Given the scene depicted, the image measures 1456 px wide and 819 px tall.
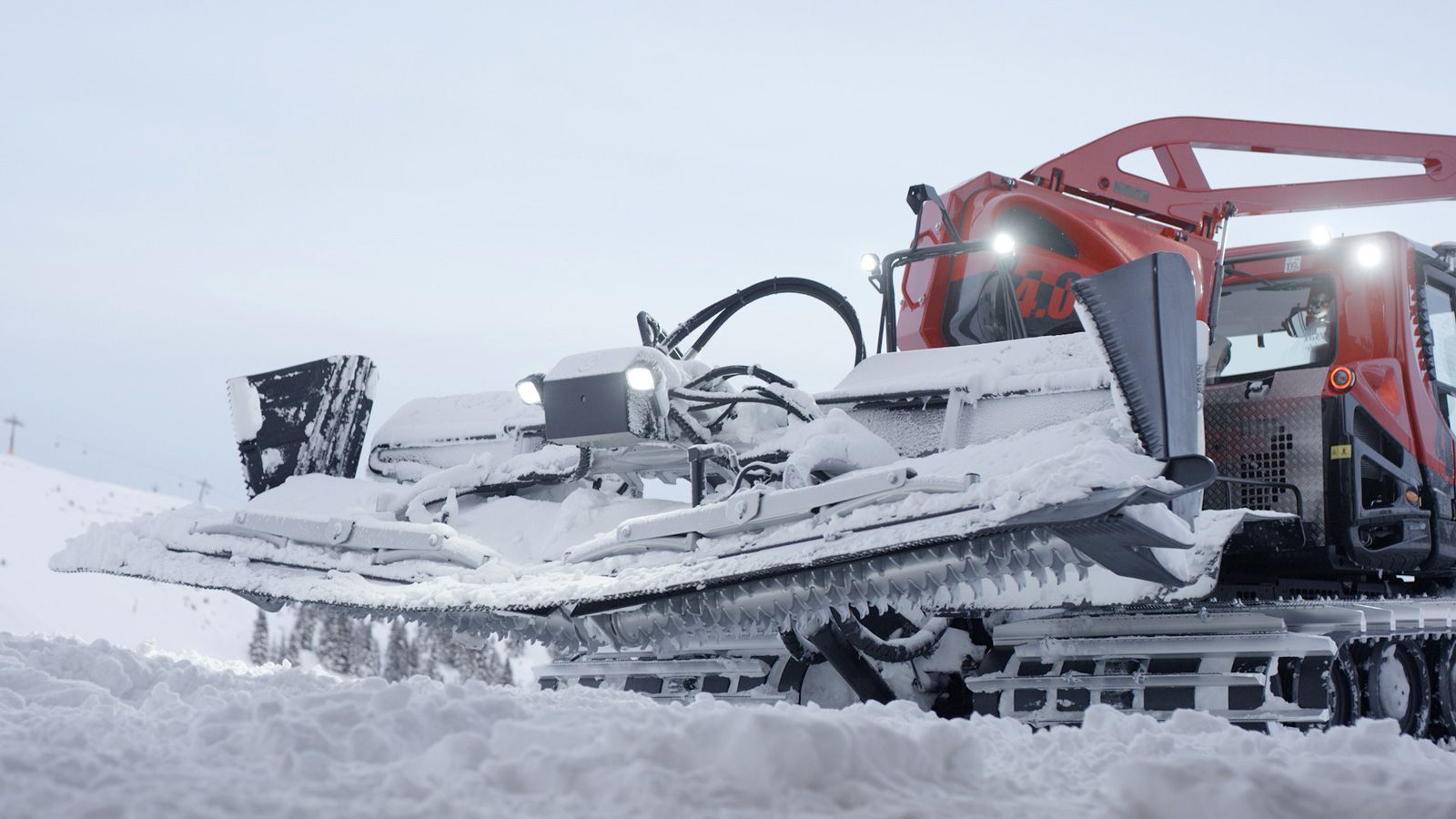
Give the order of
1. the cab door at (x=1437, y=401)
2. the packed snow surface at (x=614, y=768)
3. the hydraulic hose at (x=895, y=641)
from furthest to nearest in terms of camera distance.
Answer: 1. the cab door at (x=1437, y=401)
2. the hydraulic hose at (x=895, y=641)
3. the packed snow surface at (x=614, y=768)

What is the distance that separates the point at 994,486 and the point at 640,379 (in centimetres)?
178

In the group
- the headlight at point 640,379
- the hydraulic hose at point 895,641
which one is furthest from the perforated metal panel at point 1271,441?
the headlight at point 640,379

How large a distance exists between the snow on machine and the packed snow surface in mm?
1050

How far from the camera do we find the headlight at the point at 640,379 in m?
4.87

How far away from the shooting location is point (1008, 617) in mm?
4617

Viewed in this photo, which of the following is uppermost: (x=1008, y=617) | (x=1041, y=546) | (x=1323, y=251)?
(x=1323, y=251)

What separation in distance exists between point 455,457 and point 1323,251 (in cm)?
392

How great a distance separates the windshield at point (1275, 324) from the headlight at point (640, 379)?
2.34m

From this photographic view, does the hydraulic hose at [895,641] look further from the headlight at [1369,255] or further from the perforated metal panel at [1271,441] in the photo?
the headlight at [1369,255]

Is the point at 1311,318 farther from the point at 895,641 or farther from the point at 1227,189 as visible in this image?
the point at 895,641

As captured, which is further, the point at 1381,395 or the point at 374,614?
the point at 1381,395

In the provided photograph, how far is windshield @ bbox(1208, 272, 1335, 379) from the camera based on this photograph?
5.62 meters

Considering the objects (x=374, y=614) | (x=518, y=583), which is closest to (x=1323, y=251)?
(x=518, y=583)

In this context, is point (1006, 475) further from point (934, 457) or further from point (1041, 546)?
point (934, 457)
